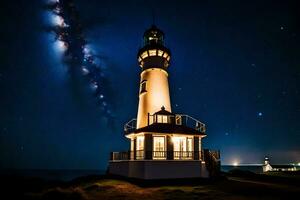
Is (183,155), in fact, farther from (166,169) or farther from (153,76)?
(153,76)

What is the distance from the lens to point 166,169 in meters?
19.3

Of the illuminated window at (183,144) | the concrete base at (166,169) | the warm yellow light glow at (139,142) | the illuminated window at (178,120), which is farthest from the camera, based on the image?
the illuminated window at (178,120)

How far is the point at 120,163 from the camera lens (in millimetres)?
→ 23469

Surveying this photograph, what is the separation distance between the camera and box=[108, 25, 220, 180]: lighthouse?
19.6 m

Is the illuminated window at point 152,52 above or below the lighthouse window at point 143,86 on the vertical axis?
above

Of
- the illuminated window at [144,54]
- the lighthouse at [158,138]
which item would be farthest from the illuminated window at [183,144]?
the illuminated window at [144,54]

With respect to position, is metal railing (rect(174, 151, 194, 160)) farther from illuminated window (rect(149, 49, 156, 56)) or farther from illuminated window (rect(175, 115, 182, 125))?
illuminated window (rect(149, 49, 156, 56))

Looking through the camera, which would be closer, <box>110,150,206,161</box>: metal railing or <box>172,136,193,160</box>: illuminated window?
<box>110,150,206,161</box>: metal railing

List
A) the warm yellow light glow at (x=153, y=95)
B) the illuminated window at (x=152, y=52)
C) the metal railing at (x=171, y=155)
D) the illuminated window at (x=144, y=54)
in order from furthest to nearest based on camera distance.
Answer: the illuminated window at (x=144, y=54) → the illuminated window at (x=152, y=52) → the warm yellow light glow at (x=153, y=95) → the metal railing at (x=171, y=155)

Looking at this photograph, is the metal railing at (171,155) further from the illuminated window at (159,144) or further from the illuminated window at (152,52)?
the illuminated window at (152,52)

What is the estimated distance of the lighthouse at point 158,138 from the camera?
19594mm

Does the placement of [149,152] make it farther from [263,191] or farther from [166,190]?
[263,191]

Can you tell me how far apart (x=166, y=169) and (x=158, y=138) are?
301 centimetres

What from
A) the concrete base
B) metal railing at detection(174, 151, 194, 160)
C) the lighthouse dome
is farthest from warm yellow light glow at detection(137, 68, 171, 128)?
the concrete base
